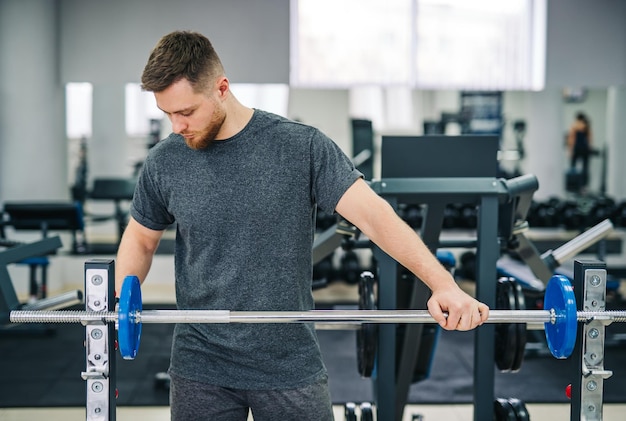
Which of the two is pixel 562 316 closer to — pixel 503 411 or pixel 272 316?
pixel 272 316

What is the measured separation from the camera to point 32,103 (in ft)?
18.5

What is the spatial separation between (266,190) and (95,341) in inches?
17.8

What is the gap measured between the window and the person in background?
72 centimetres

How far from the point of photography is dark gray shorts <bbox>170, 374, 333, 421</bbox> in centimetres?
150

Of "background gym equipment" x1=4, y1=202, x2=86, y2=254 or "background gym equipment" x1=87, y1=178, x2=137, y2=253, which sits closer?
"background gym equipment" x1=4, y1=202, x2=86, y2=254

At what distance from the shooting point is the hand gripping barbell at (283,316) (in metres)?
1.34

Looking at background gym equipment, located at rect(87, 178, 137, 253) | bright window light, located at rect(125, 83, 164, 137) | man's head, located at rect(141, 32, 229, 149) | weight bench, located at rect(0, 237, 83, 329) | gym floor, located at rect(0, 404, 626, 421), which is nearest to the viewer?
man's head, located at rect(141, 32, 229, 149)

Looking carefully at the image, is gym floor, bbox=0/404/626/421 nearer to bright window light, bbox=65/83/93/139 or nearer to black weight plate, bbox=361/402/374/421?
black weight plate, bbox=361/402/374/421

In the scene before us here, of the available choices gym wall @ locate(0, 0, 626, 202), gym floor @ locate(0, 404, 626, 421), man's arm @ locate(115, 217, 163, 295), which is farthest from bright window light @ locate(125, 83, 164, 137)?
man's arm @ locate(115, 217, 163, 295)

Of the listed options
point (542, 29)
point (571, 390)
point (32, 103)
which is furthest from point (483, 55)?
point (571, 390)

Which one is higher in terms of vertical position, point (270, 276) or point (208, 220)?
point (208, 220)

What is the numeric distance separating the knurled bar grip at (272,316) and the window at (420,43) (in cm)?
498

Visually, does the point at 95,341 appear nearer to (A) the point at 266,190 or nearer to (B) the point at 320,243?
(A) the point at 266,190

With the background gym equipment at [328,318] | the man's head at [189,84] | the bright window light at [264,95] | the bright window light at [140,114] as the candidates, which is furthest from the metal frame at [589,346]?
the bright window light at [140,114]
